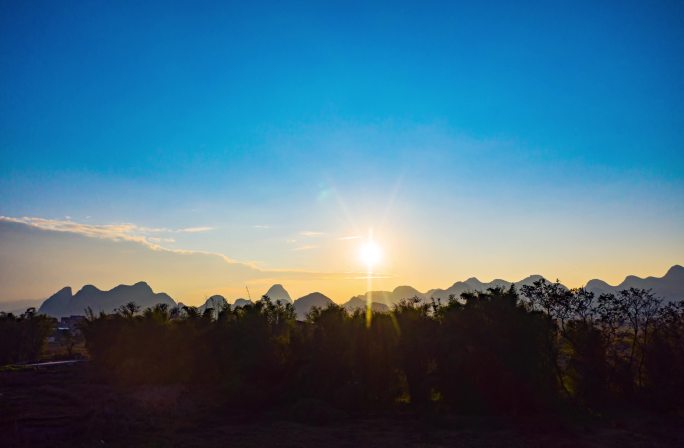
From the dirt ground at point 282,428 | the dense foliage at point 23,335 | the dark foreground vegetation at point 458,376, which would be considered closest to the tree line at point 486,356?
the dark foreground vegetation at point 458,376

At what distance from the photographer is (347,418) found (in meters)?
16.8

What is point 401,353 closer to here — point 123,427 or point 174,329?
point 123,427

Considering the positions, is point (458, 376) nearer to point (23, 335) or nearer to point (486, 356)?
point (486, 356)

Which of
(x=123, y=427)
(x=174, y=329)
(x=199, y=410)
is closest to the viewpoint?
(x=123, y=427)

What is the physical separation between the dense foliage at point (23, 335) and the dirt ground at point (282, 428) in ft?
→ 65.5

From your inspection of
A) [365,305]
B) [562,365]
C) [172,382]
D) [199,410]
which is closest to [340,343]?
[365,305]

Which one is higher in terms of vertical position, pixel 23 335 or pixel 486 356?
pixel 486 356

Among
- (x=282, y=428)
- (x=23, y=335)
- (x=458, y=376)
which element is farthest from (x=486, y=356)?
(x=23, y=335)

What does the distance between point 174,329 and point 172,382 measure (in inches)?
121

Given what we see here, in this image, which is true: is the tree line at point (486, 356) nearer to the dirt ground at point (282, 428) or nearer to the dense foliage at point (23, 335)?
the dirt ground at point (282, 428)

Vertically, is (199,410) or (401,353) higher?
(401,353)

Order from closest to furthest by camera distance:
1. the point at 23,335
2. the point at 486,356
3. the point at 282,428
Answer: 1. the point at 282,428
2. the point at 486,356
3. the point at 23,335

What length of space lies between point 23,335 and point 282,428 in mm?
31837

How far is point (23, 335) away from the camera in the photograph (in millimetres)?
36750
